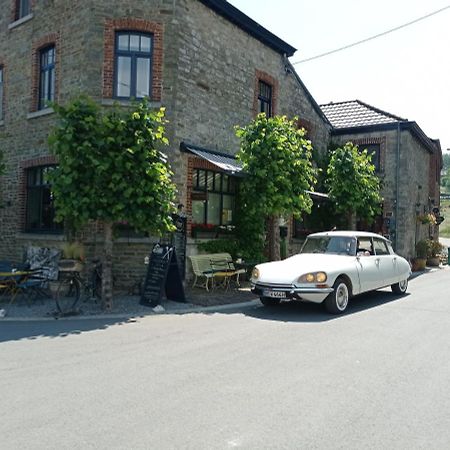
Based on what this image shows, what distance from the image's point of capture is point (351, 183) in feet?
53.1

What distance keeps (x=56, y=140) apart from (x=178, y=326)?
4.34 m

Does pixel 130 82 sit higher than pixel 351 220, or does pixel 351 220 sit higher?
pixel 130 82

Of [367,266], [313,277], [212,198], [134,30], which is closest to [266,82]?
[212,198]

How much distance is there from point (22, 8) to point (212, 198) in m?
8.65

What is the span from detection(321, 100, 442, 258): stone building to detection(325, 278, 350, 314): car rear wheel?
11.9m

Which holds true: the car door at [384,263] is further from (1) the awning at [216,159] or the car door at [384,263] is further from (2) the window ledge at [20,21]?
(2) the window ledge at [20,21]

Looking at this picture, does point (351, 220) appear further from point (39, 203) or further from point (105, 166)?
point (105, 166)

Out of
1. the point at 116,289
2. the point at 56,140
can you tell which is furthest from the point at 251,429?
the point at 116,289

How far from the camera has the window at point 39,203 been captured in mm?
12586

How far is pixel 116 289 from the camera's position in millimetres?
11133

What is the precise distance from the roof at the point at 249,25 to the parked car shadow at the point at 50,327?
376 inches

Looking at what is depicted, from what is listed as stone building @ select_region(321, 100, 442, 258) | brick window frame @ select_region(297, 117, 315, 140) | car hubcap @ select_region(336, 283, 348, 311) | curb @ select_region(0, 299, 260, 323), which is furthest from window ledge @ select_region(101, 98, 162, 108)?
stone building @ select_region(321, 100, 442, 258)

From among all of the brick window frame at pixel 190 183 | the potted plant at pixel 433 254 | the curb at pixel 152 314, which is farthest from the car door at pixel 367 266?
the potted plant at pixel 433 254

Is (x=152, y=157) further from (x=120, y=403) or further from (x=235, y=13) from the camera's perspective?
(x=235, y=13)
